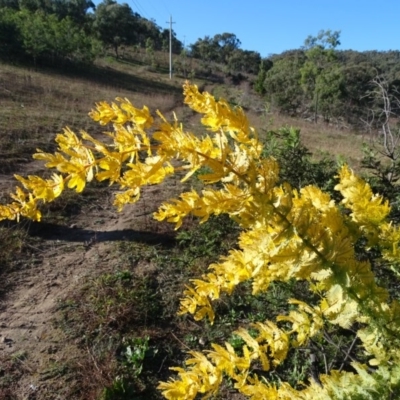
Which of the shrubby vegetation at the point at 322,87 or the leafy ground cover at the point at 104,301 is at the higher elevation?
the shrubby vegetation at the point at 322,87

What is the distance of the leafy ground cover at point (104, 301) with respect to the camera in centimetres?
339

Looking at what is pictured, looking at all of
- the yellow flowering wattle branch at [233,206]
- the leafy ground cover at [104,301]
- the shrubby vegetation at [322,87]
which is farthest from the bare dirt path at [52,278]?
the shrubby vegetation at [322,87]

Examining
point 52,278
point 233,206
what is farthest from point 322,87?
point 233,206

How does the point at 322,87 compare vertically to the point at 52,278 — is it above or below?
above

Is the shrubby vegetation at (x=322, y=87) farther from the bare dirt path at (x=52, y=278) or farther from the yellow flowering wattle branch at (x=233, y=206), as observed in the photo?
the yellow flowering wattle branch at (x=233, y=206)

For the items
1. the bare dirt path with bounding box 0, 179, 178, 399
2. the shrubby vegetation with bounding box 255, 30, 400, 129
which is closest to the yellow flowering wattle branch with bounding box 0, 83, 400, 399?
the bare dirt path with bounding box 0, 179, 178, 399

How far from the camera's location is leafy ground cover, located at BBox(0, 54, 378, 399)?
134 inches

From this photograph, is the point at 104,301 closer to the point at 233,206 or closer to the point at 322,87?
the point at 233,206

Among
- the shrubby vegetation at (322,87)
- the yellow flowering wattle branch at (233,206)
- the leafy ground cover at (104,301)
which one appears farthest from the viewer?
the shrubby vegetation at (322,87)

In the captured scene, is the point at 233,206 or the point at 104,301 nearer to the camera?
the point at 233,206

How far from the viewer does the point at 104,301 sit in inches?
167

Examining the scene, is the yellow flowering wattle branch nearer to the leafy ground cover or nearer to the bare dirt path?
the leafy ground cover

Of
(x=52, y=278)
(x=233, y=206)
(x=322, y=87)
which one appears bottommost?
(x=52, y=278)

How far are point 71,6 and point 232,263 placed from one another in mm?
52393
